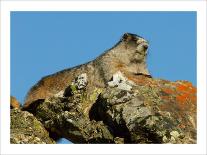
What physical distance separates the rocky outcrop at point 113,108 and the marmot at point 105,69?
0.13 feet

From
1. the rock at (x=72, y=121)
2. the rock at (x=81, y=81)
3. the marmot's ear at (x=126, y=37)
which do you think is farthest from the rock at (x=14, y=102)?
the marmot's ear at (x=126, y=37)

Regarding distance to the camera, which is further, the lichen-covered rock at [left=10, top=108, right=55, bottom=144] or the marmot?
the marmot

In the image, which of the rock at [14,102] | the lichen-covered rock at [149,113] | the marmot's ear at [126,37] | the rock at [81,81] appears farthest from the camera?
the marmot's ear at [126,37]

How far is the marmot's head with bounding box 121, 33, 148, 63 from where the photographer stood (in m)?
33.6

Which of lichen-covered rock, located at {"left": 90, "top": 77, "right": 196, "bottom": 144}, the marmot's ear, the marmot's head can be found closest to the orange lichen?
lichen-covered rock, located at {"left": 90, "top": 77, "right": 196, "bottom": 144}

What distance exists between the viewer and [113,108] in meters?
27.1

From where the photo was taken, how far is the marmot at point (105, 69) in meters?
30.8

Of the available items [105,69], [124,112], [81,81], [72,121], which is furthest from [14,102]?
[124,112]

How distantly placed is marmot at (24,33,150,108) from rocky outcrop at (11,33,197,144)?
4 centimetres

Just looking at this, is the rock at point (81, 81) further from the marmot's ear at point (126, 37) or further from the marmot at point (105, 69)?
the marmot's ear at point (126, 37)

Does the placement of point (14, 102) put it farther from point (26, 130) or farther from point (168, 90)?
point (168, 90)

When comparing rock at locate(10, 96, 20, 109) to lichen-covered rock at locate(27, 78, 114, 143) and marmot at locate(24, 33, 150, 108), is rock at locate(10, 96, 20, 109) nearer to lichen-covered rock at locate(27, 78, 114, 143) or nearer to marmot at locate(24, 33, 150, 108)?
marmot at locate(24, 33, 150, 108)

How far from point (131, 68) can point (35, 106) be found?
4.78 metres

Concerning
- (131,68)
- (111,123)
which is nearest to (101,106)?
(111,123)
